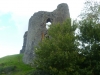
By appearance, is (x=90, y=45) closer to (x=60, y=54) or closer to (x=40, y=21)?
(x=60, y=54)

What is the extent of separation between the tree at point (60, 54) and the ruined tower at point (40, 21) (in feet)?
40.7

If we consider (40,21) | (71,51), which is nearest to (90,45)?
(71,51)

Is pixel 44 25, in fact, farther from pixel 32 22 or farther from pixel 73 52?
pixel 73 52

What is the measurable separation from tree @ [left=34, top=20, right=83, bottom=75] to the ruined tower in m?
12.4

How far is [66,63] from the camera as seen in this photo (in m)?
30.5

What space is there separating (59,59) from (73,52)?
190 cm

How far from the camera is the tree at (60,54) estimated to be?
30.3 metres


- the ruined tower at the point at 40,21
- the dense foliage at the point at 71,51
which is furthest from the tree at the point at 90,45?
the ruined tower at the point at 40,21

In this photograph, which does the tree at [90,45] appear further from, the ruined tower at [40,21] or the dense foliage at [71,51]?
the ruined tower at [40,21]

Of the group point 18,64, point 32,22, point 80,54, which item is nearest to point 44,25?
point 32,22

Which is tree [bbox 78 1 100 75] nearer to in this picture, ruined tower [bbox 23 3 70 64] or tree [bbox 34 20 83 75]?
tree [bbox 34 20 83 75]

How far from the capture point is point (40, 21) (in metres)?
46.6

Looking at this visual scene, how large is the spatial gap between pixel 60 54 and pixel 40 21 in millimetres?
17093

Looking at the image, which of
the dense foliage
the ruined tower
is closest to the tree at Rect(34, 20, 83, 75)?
the dense foliage
